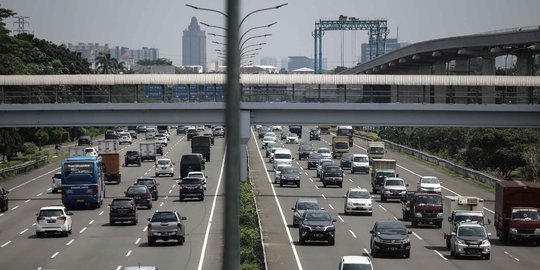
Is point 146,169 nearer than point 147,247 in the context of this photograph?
No

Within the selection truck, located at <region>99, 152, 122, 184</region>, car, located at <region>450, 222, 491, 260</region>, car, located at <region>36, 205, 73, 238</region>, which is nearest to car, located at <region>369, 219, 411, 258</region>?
car, located at <region>450, 222, 491, 260</region>

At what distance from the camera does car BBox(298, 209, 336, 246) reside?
154 feet

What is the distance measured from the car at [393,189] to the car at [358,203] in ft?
29.0

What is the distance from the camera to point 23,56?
161 metres

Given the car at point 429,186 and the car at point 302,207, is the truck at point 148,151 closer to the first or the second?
the car at point 429,186

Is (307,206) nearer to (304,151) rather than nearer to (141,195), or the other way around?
(141,195)

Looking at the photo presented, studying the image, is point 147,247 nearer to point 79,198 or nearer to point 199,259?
point 199,259

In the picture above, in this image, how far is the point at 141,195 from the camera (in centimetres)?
6350

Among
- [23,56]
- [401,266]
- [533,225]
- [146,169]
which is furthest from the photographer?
[23,56]

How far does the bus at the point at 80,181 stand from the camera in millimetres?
62625

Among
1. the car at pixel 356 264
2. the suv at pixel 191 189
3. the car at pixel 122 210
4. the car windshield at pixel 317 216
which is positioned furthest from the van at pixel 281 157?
the car at pixel 356 264

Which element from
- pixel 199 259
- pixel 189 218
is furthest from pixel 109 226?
pixel 199 259

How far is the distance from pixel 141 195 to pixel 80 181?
3.31 meters

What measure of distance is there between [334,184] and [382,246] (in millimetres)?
39225
